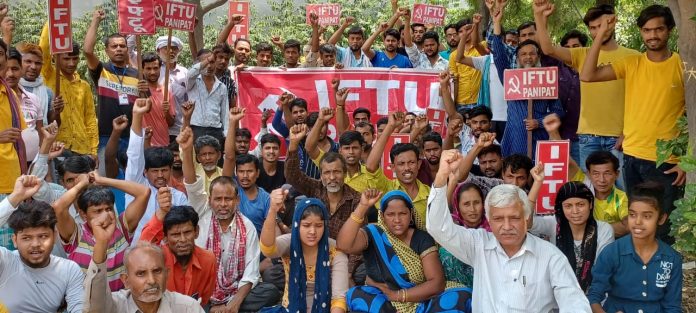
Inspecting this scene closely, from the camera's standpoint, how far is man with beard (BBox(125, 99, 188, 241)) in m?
5.95

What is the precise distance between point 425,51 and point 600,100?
11.6 ft

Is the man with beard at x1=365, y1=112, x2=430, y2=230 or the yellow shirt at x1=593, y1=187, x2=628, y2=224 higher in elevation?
Result: the man with beard at x1=365, y1=112, x2=430, y2=230

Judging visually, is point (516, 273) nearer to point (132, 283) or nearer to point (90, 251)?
point (132, 283)

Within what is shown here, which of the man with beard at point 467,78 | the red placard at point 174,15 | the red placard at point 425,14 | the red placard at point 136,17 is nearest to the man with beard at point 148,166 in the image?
the red placard at point 136,17

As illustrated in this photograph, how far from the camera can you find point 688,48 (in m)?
5.00

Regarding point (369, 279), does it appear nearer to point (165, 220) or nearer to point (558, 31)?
point (165, 220)

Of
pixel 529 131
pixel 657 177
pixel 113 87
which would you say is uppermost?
pixel 113 87

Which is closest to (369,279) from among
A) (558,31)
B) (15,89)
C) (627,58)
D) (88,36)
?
(627,58)

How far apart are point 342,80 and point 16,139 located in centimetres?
416

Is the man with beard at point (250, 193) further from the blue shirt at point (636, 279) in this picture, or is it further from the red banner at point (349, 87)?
the red banner at point (349, 87)

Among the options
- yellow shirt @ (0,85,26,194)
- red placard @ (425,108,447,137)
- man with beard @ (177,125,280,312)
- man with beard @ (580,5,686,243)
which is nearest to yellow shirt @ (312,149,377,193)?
man with beard @ (177,125,280,312)

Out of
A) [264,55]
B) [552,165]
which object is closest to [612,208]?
[552,165]

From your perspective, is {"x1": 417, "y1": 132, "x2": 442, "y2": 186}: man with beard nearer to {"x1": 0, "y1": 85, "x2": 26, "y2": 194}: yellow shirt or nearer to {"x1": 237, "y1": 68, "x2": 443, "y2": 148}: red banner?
{"x1": 237, "y1": 68, "x2": 443, "y2": 148}: red banner

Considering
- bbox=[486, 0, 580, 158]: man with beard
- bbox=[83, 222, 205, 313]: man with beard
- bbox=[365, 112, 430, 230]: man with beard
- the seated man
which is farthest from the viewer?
bbox=[486, 0, 580, 158]: man with beard
